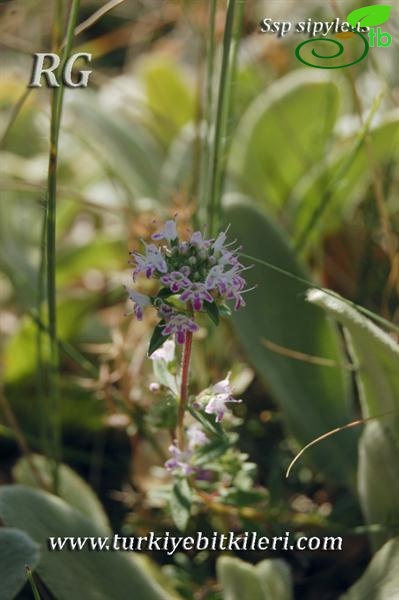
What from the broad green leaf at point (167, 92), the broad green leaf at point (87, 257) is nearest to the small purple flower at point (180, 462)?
the broad green leaf at point (87, 257)

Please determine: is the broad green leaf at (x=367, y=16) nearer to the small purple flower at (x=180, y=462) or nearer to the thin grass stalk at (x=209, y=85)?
the thin grass stalk at (x=209, y=85)

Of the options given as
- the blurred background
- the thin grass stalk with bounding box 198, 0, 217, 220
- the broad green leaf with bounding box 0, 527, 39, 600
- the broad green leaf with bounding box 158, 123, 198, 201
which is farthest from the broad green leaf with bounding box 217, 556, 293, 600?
the broad green leaf with bounding box 158, 123, 198, 201

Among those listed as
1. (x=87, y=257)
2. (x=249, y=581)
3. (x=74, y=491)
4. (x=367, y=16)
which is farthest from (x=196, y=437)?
(x=87, y=257)

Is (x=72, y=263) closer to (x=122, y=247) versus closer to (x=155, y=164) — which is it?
(x=122, y=247)

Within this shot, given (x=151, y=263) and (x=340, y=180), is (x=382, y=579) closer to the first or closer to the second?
(x=151, y=263)

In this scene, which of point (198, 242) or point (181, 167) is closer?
point (198, 242)

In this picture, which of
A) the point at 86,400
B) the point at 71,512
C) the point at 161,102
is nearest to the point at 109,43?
the point at 161,102
